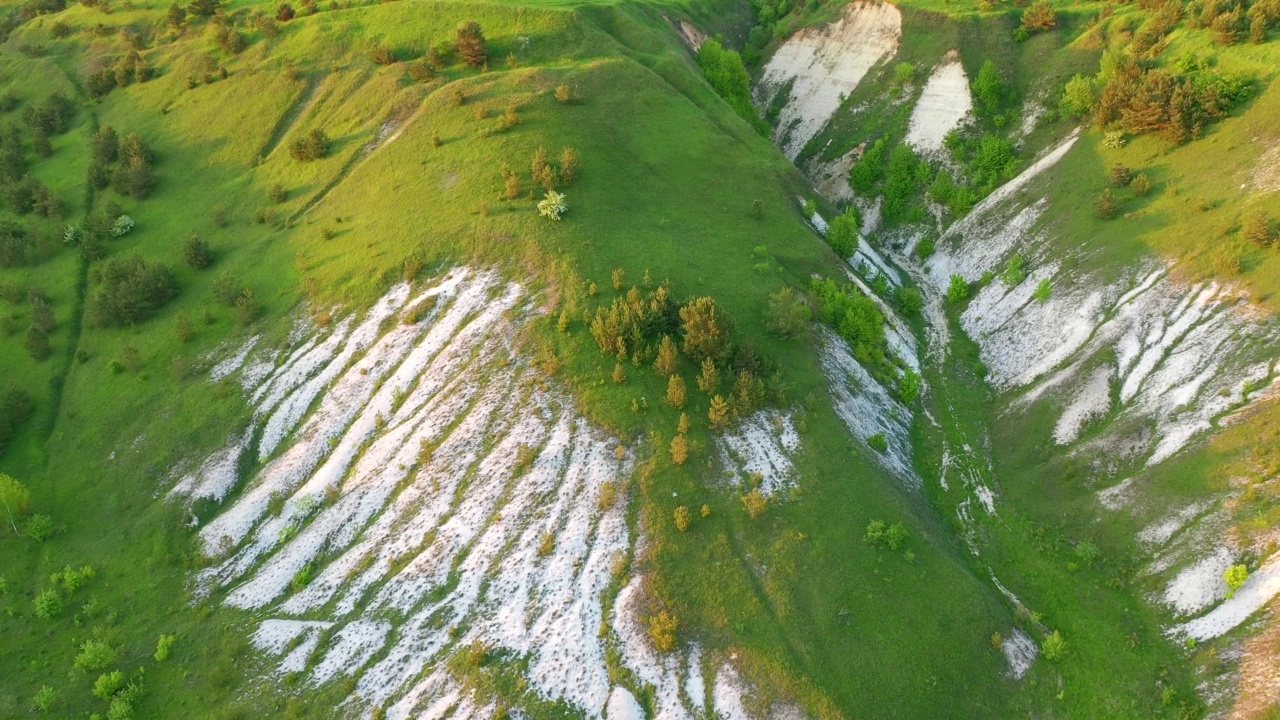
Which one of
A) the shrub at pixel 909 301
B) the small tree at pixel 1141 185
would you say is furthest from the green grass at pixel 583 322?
the shrub at pixel 909 301

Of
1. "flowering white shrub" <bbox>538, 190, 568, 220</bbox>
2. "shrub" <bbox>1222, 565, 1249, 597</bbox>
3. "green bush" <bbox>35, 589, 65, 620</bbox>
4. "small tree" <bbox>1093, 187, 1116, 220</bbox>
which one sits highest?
"flowering white shrub" <bbox>538, 190, 568, 220</bbox>

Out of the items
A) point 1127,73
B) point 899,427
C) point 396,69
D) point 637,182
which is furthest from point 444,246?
point 1127,73

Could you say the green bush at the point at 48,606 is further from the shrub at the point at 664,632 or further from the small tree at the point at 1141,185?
the small tree at the point at 1141,185

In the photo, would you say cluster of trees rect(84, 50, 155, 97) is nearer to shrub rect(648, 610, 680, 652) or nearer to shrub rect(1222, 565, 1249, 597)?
shrub rect(648, 610, 680, 652)

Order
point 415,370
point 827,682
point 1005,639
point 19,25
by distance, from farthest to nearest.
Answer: point 19,25 → point 415,370 → point 1005,639 → point 827,682

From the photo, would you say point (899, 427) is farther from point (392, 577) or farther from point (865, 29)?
point (865, 29)

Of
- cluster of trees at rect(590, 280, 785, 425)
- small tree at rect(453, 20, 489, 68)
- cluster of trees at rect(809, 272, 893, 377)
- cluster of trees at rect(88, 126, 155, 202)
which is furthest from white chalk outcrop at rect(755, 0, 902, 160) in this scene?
cluster of trees at rect(88, 126, 155, 202)
